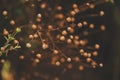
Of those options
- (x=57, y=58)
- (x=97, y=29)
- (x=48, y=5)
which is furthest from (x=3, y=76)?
(x=97, y=29)

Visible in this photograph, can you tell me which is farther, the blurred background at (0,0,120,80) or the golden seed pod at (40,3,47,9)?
the blurred background at (0,0,120,80)

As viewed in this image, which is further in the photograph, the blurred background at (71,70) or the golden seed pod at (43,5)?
the blurred background at (71,70)

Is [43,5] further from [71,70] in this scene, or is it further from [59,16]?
[71,70]

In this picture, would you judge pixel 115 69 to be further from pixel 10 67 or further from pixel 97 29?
pixel 10 67

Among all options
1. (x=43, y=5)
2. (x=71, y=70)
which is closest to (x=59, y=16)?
(x=43, y=5)

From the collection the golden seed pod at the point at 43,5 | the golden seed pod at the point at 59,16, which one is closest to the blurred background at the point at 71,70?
the golden seed pod at the point at 43,5

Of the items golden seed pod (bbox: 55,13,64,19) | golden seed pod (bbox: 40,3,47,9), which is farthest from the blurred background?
golden seed pod (bbox: 55,13,64,19)

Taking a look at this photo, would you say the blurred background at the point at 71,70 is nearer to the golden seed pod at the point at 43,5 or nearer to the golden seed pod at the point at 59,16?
the golden seed pod at the point at 43,5

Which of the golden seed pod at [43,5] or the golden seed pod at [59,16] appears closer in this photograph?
the golden seed pod at [43,5]

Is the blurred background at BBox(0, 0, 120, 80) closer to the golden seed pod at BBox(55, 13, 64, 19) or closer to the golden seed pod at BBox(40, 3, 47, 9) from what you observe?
the golden seed pod at BBox(40, 3, 47, 9)
